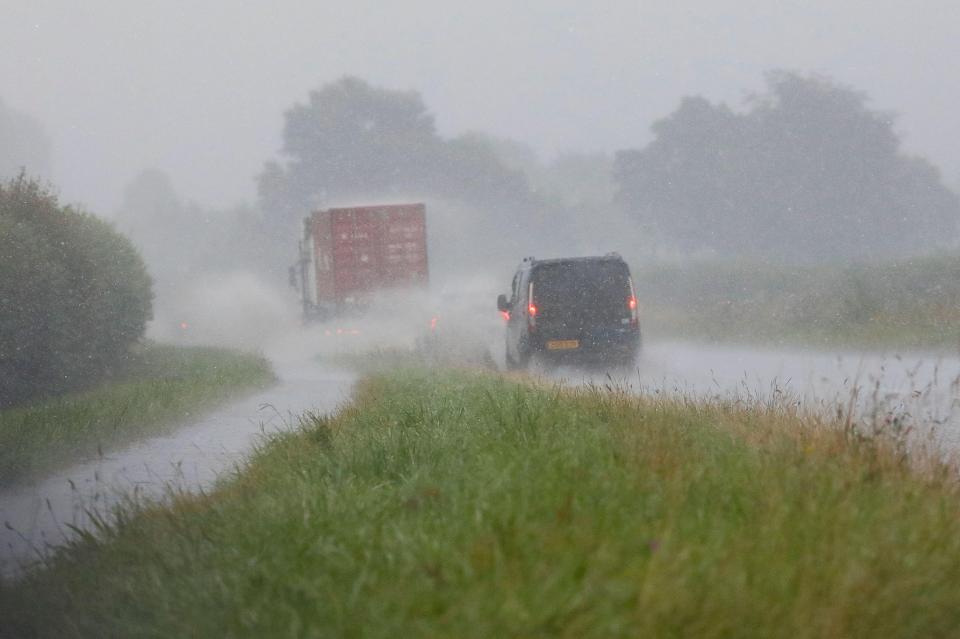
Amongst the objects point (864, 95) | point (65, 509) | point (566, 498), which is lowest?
point (65, 509)

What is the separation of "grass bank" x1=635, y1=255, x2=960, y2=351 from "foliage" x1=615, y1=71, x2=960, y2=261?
3068cm

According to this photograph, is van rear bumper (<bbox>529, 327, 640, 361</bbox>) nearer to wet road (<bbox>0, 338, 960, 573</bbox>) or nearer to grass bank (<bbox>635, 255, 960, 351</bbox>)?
wet road (<bbox>0, 338, 960, 573</bbox>)

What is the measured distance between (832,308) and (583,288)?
12925mm

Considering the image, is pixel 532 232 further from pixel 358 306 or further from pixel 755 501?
pixel 755 501

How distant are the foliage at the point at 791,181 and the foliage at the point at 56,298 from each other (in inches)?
2353

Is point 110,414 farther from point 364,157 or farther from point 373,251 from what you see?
point 364,157

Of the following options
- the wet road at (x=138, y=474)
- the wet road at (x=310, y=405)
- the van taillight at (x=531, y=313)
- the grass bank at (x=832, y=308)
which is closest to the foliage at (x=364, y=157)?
the grass bank at (x=832, y=308)

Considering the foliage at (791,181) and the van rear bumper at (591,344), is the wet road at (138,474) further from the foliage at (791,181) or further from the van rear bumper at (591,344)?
the foliage at (791,181)

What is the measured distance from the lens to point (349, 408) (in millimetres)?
12828

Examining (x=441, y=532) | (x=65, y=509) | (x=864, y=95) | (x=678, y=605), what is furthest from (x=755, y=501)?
(x=864, y=95)

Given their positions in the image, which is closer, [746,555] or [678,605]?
[678,605]

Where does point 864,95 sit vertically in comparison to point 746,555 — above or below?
above

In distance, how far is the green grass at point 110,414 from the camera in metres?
12.8

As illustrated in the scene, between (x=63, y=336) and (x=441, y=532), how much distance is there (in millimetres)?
18693
